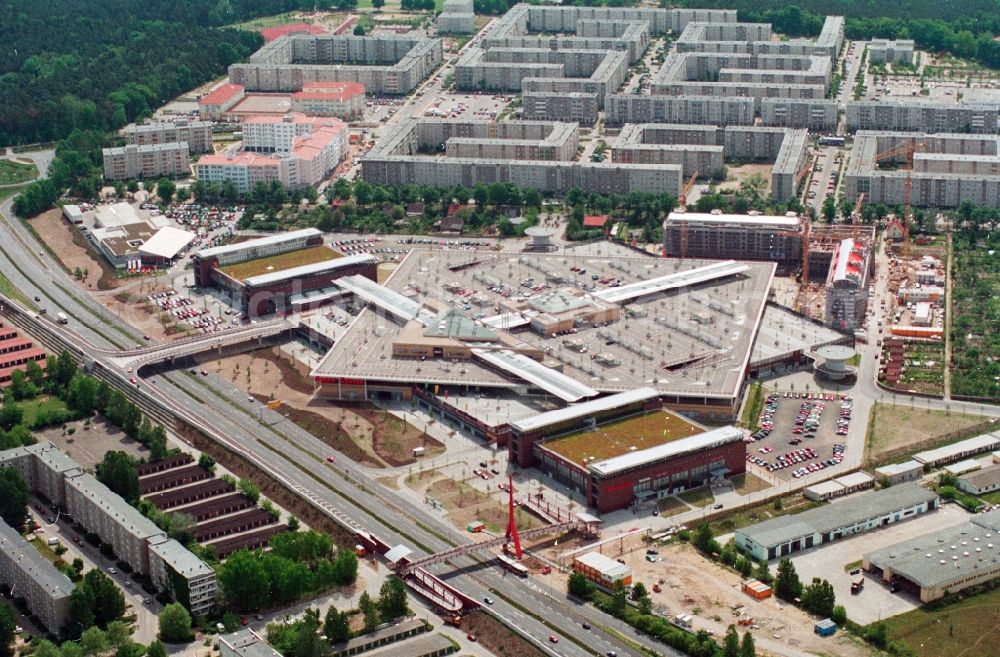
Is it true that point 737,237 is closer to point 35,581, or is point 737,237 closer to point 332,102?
point 332,102

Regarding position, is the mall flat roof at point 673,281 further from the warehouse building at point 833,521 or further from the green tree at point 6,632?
the green tree at point 6,632

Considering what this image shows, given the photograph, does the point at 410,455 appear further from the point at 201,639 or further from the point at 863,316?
the point at 863,316

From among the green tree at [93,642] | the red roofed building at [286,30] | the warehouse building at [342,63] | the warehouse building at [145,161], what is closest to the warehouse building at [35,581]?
the green tree at [93,642]

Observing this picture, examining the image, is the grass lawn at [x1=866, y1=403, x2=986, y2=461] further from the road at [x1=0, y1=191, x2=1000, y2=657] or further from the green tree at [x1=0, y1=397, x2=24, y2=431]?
the green tree at [x1=0, y1=397, x2=24, y2=431]

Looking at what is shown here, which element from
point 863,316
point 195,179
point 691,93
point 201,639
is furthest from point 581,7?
point 201,639

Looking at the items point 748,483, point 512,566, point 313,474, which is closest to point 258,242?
point 313,474

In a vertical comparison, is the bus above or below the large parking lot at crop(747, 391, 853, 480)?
below

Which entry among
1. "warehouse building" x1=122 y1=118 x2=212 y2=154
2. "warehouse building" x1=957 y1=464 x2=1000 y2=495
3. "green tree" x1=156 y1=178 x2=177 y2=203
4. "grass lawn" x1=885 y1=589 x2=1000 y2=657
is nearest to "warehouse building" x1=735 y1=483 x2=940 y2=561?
"warehouse building" x1=957 y1=464 x2=1000 y2=495
